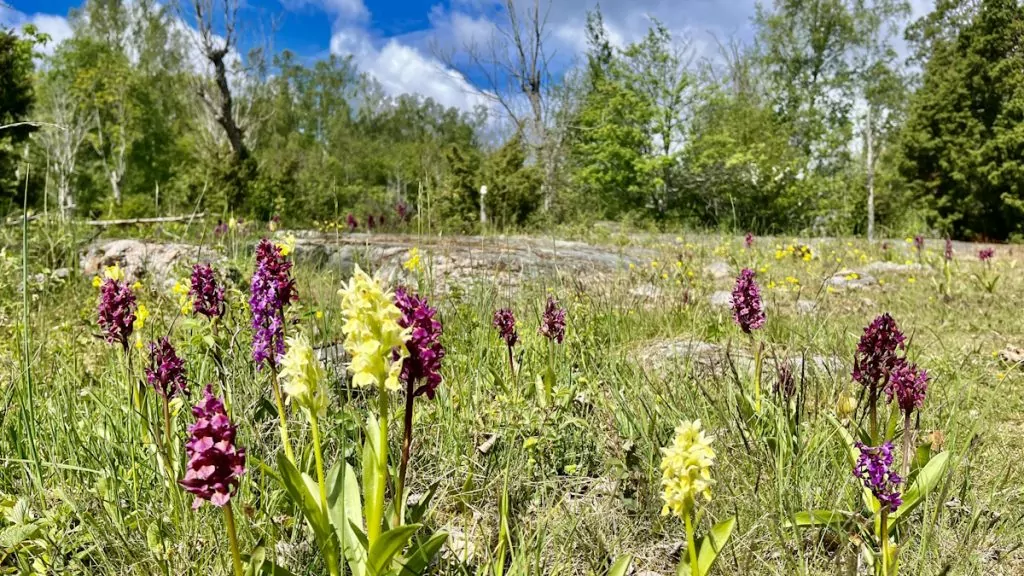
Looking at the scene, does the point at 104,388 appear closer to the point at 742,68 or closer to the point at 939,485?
the point at 939,485

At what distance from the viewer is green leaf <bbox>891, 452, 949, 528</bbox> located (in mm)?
1527

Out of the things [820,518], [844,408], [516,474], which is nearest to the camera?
[820,518]

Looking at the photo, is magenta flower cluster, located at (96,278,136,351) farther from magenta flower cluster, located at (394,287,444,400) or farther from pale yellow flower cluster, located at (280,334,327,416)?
magenta flower cluster, located at (394,287,444,400)

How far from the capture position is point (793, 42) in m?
31.7

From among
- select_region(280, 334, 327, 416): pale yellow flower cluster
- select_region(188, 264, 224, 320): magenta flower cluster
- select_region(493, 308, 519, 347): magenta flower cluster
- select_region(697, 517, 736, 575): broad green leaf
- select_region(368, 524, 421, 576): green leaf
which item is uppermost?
select_region(188, 264, 224, 320): magenta flower cluster

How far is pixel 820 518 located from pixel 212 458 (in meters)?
1.39

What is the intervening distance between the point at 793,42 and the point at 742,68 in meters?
2.74

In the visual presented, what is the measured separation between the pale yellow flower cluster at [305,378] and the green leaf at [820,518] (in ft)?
3.64

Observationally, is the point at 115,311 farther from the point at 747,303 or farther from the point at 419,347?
the point at 747,303

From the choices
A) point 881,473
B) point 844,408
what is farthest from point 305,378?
point 844,408

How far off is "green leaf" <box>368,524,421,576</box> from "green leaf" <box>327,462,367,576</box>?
0.10m

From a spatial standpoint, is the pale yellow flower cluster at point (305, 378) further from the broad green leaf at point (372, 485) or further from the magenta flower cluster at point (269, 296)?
the magenta flower cluster at point (269, 296)

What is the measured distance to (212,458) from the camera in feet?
3.22

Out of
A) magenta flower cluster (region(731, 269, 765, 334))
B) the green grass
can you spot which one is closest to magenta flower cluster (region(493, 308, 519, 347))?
the green grass
